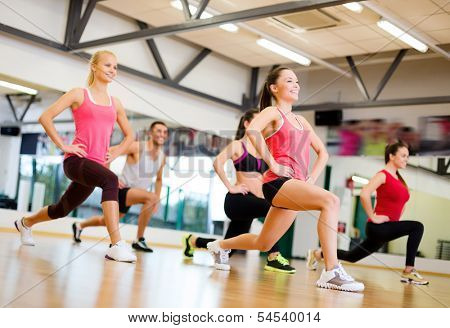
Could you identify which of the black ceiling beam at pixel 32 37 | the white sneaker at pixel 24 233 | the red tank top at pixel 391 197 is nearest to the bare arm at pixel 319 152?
the red tank top at pixel 391 197

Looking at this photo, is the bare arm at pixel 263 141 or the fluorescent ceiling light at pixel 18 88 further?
the fluorescent ceiling light at pixel 18 88

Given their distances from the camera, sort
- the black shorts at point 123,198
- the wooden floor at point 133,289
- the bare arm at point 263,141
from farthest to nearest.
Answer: the black shorts at point 123,198 → the bare arm at point 263,141 → the wooden floor at point 133,289

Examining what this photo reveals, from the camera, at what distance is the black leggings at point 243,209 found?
4.66 meters

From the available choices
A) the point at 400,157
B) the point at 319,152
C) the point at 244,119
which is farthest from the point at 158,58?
the point at 319,152

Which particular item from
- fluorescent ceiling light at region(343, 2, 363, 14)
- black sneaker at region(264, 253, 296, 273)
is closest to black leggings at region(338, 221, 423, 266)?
black sneaker at region(264, 253, 296, 273)

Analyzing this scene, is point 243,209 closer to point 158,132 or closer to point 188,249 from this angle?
point 188,249

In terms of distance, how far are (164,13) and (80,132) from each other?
4383mm

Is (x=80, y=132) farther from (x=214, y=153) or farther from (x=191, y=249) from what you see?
(x=214, y=153)

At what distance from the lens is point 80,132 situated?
418 cm

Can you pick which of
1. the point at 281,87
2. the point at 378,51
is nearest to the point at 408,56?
the point at 378,51

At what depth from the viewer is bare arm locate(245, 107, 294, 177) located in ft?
11.0

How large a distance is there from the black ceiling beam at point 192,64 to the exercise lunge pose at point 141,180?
3387mm

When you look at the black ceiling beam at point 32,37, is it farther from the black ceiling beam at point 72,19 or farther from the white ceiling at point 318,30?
the white ceiling at point 318,30

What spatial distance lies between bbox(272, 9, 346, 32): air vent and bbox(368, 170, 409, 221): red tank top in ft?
9.92
